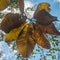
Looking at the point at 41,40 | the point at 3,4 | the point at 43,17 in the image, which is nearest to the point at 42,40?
the point at 41,40

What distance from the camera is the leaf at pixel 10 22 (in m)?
1.44

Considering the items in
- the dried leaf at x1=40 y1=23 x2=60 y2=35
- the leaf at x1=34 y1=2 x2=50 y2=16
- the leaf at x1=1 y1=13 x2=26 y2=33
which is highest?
the leaf at x1=34 y1=2 x2=50 y2=16

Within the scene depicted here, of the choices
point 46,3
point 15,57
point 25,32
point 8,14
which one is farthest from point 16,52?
point 46,3

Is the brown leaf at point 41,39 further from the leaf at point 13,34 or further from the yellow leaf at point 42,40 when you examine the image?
the leaf at point 13,34

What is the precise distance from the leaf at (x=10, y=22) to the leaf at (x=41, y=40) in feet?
0.44

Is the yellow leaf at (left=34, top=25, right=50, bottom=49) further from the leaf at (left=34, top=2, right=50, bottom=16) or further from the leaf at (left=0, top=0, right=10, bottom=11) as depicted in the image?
the leaf at (left=0, top=0, right=10, bottom=11)

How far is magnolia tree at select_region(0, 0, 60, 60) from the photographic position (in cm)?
141

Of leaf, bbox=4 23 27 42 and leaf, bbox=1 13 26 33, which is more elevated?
leaf, bbox=1 13 26 33

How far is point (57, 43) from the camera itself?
141 centimetres

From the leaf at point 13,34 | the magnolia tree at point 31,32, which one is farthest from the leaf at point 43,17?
the leaf at point 13,34

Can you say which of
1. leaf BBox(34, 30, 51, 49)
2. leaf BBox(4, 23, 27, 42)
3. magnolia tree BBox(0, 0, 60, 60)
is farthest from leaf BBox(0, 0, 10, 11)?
leaf BBox(34, 30, 51, 49)

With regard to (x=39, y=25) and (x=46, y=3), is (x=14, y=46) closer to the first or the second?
(x=39, y=25)

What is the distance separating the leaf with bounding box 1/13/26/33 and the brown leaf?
0.12 m

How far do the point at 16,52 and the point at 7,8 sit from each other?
301 mm
